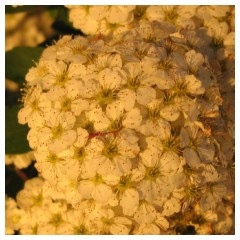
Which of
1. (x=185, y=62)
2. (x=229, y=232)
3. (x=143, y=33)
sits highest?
(x=143, y=33)

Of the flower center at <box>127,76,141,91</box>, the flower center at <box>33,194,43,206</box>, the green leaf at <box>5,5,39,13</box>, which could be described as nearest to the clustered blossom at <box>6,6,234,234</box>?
the flower center at <box>127,76,141,91</box>

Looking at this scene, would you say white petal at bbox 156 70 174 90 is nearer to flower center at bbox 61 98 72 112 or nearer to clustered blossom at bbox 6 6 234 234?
clustered blossom at bbox 6 6 234 234

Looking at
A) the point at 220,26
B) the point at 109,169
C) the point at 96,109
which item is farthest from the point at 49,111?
the point at 220,26

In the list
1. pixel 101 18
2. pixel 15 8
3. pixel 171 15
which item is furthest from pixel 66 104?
pixel 15 8

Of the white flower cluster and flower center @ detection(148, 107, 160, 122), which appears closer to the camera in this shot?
flower center @ detection(148, 107, 160, 122)

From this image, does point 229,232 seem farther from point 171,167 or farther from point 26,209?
point 26,209
